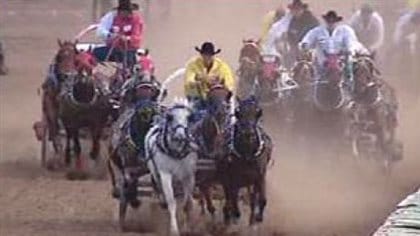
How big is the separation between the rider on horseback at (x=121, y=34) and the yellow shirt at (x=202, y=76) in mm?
3044

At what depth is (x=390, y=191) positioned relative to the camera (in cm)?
1844

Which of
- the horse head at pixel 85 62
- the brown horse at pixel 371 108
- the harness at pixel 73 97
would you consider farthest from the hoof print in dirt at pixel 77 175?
the brown horse at pixel 371 108

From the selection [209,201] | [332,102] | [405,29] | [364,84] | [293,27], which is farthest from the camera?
[405,29]

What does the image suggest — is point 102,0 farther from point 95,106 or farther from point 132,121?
point 132,121

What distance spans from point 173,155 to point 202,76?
93.1 inches

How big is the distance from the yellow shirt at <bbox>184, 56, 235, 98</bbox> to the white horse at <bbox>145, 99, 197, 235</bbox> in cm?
160

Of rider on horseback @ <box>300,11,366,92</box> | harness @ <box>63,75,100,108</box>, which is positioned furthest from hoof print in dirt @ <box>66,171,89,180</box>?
rider on horseback @ <box>300,11,366,92</box>

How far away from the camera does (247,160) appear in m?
14.7

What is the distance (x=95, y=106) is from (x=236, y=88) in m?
2.07

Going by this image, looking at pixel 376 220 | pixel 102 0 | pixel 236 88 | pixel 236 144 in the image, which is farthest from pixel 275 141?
pixel 102 0

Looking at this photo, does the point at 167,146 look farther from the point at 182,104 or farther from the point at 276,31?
the point at 276,31

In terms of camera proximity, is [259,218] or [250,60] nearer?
[259,218]

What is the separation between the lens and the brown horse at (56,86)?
19.7 metres

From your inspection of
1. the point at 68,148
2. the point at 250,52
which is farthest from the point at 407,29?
the point at 68,148
